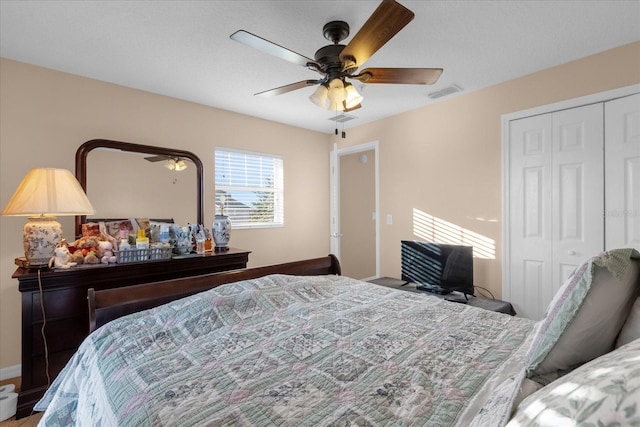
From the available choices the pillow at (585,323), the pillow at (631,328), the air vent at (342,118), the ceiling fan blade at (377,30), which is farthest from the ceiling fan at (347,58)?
the air vent at (342,118)

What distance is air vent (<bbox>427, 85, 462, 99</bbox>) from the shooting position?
3.02m

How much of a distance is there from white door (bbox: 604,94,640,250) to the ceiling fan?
1659mm

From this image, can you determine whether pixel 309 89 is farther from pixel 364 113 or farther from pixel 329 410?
pixel 329 410

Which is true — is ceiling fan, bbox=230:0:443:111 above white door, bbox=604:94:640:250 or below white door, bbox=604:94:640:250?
above

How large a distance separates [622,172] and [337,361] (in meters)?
2.71

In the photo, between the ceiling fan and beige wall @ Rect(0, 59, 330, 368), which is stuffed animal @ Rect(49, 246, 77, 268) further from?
the ceiling fan

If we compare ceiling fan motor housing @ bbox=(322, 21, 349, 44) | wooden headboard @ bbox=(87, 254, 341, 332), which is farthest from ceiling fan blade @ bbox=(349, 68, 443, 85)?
wooden headboard @ bbox=(87, 254, 341, 332)

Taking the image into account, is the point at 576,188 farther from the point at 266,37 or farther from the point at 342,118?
the point at 266,37

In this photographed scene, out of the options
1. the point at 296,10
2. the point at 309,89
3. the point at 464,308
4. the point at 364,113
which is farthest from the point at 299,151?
the point at 464,308

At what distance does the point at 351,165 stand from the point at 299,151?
1.18 meters

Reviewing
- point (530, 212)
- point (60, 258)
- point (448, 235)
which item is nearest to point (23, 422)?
point (60, 258)

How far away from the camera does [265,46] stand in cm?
161

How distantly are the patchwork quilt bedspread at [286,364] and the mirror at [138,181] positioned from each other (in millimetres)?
1699

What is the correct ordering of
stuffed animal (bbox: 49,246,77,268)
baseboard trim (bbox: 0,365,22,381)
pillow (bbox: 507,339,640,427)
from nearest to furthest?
pillow (bbox: 507,339,640,427)
stuffed animal (bbox: 49,246,77,268)
baseboard trim (bbox: 0,365,22,381)
